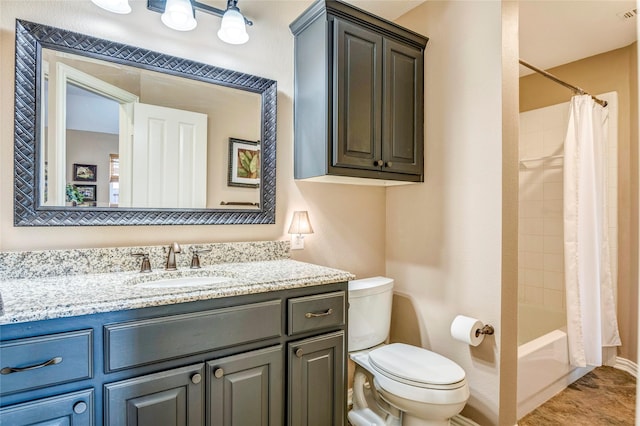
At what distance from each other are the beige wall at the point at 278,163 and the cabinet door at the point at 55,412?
2.30 feet

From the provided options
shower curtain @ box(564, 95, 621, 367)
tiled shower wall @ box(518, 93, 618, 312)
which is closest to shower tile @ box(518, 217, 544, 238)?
tiled shower wall @ box(518, 93, 618, 312)

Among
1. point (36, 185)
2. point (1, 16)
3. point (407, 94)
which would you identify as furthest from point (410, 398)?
point (1, 16)

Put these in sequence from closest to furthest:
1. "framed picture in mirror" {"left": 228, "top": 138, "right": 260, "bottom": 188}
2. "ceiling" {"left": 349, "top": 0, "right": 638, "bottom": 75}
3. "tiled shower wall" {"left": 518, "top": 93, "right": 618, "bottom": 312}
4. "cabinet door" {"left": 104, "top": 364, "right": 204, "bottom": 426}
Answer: "cabinet door" {"left": 104, "top": 364, "right": 204, "bottom": 426}, "framed picture in mirror" {"left": 228, "top": 138, "right": 260, "bottom": 188}, "ceiling" {"left": 349, "top": 0, "right": 638, "bottom": 75}, "tiled shower wall" {"left": 518, "top": 93, "right": 618, "bottom": 312}

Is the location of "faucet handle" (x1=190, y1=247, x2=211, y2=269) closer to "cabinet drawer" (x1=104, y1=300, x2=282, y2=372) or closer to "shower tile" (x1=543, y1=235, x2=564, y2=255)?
"cabinet drawer" (x1=104, y1=300, x2=282, y2=372)

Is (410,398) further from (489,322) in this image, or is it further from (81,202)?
(81,202)

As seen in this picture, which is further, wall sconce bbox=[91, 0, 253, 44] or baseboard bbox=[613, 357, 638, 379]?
baseboard bbox=[613, 357, 638, 379]

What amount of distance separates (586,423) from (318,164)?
2151mm

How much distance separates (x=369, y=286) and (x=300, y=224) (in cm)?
52

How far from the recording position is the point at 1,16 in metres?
1.34

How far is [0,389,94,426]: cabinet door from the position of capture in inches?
35.9

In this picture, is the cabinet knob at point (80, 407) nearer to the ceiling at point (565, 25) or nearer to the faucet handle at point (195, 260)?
the faucet handle at point (195, 260)

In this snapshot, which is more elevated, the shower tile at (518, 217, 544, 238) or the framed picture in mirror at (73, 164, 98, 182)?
the framed picture in mirror at (73, 164, 98, 182)

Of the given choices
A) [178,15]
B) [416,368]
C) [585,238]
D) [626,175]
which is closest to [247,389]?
[416,368]

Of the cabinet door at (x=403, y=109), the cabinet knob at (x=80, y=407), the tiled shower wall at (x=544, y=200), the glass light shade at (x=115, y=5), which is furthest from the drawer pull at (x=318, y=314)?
the tiled shower wall at (x=544, y=200)
